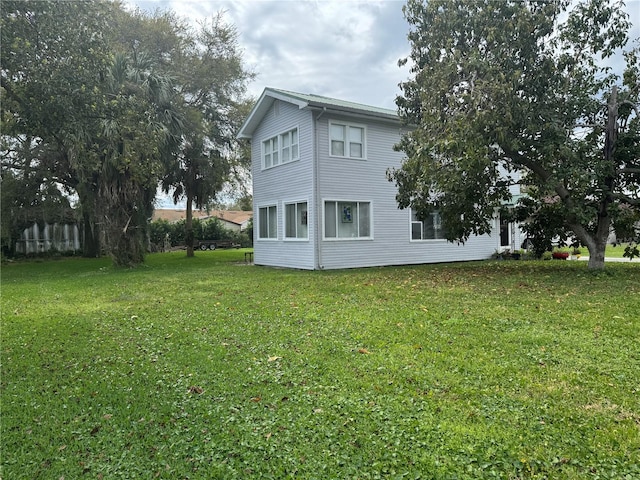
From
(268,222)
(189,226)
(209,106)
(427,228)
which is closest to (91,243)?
(189,226)

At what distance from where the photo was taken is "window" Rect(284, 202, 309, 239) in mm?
14406

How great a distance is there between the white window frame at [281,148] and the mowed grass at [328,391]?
871cm

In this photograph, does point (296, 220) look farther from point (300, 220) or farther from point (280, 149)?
point (280, 149)

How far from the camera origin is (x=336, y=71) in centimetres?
1705

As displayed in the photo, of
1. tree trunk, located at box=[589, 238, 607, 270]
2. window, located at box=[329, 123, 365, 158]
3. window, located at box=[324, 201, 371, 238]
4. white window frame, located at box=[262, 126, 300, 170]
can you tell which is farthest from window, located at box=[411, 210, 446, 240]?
tree trunk, located at box=[589, 238, 607, 270]

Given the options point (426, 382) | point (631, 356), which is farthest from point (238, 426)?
point (631, 356)

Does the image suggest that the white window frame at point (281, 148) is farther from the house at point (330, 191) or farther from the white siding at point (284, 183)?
the white siding at point (284, 183)

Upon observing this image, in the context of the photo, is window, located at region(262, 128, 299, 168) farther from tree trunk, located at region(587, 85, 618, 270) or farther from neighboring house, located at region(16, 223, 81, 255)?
neighboring house, located at region(16, 223, 81, 255)

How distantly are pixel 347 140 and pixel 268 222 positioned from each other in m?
4.63

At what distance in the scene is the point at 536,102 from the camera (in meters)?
10.7

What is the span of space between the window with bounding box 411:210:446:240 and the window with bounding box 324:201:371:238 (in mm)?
2183

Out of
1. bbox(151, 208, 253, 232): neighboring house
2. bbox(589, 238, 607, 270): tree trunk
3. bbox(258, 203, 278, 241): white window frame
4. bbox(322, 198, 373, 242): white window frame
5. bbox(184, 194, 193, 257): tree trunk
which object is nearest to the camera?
bbox(589, 238, 607, 270): tree trunk

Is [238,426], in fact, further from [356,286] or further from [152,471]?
[356,286]

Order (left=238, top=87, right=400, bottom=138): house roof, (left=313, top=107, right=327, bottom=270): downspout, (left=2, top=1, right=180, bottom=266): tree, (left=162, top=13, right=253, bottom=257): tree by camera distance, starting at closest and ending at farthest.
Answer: (left=2, top=1, right=180, bottom=266): tree, (left=238, top=87, right=400, bottom=138): house roof, (left=313, top=107, right=327, bottom=270): downspout, (left=162, top=13, right=253, bottom=257): tree
